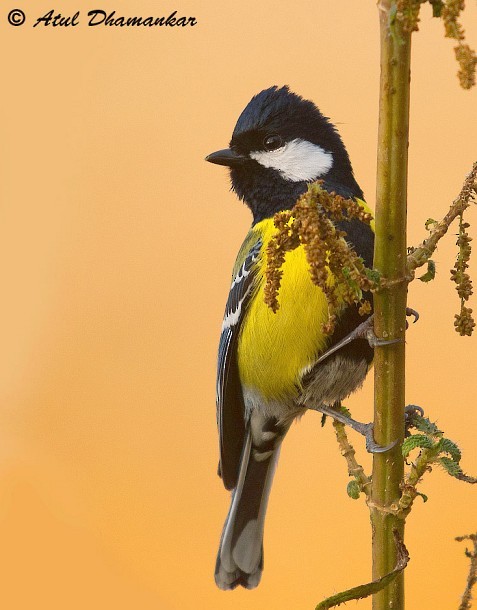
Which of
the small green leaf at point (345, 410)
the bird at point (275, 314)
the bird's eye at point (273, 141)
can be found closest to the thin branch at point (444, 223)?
the small green leaf at point (345, 410)

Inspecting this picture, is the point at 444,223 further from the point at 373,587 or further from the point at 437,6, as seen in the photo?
the point at 373,587

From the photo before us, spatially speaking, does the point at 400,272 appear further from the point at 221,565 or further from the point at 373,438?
the point at 221,565

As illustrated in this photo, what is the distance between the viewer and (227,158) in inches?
91.8

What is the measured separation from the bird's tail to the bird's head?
27.2 inches

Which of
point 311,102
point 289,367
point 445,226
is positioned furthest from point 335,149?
point 445,226

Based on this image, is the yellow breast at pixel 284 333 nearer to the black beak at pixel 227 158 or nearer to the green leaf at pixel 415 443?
the black beak at pixel 227 158

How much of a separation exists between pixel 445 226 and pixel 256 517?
1.79 m

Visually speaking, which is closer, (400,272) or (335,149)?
(400,272)

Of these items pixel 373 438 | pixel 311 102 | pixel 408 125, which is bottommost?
pixel 373 438

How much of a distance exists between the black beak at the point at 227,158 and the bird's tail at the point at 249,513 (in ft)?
2.48

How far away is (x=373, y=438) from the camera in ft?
3.58

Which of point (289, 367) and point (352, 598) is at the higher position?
point (289, 367)

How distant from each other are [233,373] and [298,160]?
630 millimetres

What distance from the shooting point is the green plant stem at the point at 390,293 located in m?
0.92
